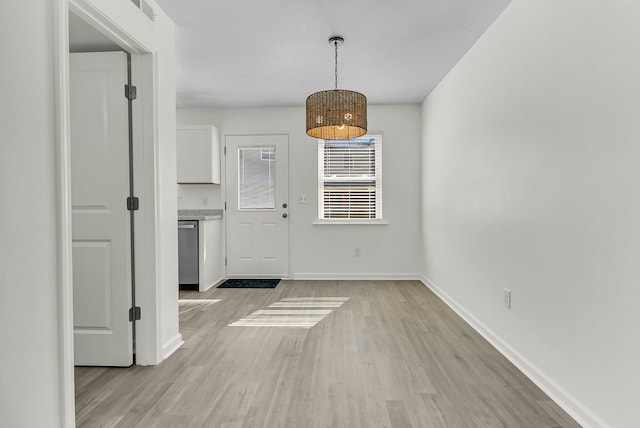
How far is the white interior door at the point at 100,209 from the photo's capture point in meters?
2.32

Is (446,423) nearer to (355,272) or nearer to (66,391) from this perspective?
(66,391)

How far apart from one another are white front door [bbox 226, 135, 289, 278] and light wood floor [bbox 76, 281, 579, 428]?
1.91 meters

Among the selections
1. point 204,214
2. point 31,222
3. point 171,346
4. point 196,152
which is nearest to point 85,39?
point 31,222

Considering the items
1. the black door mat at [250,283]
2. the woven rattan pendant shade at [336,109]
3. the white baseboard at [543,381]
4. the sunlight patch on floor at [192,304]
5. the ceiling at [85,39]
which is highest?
the ceiling at [85,39]

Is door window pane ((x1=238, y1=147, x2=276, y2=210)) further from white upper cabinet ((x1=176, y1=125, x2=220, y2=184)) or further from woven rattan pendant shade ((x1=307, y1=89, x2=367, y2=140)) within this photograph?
woven rattan pendant shade ((x1=307, y1=89, x2=367, y2=140))

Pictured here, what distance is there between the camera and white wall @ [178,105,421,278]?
5062 millimetres

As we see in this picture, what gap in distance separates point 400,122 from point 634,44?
365cm

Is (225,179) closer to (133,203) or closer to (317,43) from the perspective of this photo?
(317,43)

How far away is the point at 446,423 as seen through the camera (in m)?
1.72

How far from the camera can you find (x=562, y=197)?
6.31ft

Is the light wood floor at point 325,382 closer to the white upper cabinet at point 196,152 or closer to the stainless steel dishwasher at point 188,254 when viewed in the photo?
the stainless steel dishwasher at point 188,254

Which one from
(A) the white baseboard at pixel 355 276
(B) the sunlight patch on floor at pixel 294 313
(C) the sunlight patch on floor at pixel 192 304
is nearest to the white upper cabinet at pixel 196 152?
(C) the sunlight patch on floor at pixel 192 304

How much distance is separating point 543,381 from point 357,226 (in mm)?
3244

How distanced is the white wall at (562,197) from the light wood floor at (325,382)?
269 millimetres
